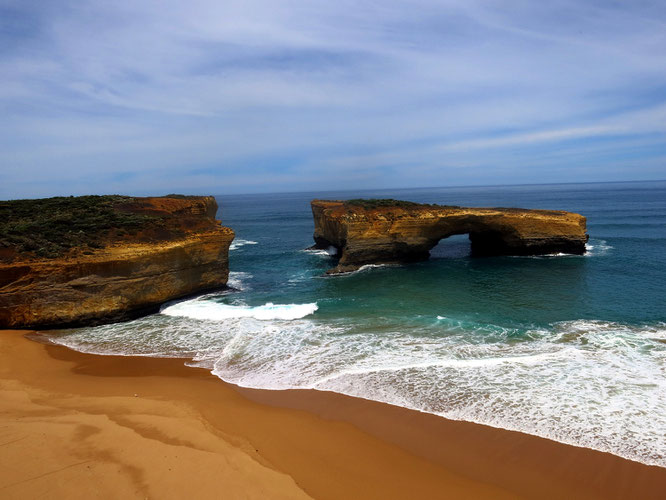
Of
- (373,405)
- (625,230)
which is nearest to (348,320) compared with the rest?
(373,405)

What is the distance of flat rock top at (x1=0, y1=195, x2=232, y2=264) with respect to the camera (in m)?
14.5

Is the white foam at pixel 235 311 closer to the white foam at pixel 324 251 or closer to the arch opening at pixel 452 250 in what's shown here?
the white foam at pixel 324 251

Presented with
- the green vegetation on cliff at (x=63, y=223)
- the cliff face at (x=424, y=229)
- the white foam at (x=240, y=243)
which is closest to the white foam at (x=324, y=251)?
the cliff face at (x=424, y=229)

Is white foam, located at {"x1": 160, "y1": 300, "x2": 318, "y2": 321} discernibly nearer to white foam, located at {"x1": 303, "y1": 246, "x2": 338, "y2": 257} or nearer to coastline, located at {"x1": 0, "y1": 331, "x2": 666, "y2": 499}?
coastline, located at {"x1": 0, "y1": 331, "x2": 666, "y2": 499}

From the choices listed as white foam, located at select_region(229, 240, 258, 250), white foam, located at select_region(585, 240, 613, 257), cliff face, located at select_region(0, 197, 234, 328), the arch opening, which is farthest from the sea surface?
white foam, located at select_region(229, 240, 258, 250)

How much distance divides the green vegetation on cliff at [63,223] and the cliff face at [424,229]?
1157cm

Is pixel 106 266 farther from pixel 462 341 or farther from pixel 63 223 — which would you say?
pixel 462 341

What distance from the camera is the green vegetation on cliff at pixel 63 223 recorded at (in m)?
14.8

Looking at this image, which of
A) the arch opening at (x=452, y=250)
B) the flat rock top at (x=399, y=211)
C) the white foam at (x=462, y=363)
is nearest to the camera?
the white foam at (x=462, y=363)

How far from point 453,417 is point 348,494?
125 inches

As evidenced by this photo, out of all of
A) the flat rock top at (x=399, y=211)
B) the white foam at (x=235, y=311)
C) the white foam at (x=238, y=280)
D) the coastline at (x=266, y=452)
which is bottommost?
the coastline at (x=266, y=452)

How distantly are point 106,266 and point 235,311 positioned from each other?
5.14 meters

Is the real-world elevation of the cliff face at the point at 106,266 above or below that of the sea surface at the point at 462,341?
above

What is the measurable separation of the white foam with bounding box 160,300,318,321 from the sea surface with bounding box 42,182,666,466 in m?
0.09
